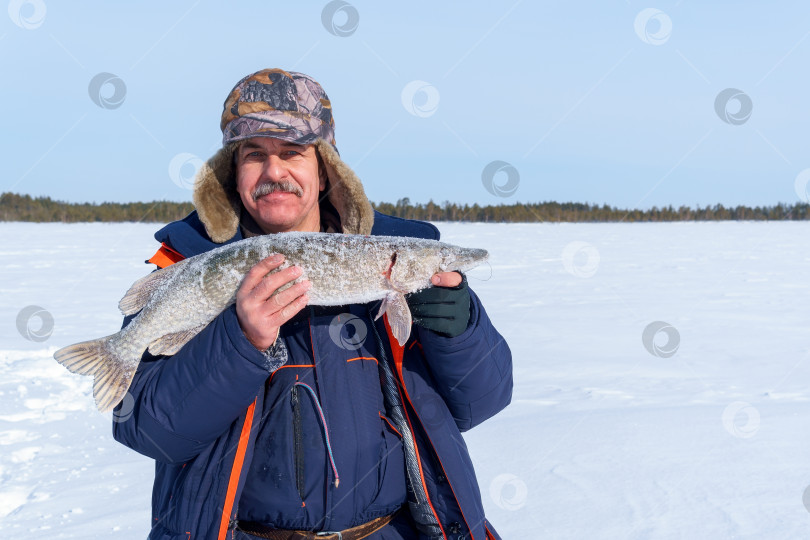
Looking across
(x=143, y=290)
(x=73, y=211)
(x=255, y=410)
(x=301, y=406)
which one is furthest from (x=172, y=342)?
(x=73, y=211)

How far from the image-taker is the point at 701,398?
553 cm

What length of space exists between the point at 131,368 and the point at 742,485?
11.8 ft

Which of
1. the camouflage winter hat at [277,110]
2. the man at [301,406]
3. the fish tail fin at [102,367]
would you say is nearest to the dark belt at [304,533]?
the man at [301,406]

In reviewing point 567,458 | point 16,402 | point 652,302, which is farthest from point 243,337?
point 652,302

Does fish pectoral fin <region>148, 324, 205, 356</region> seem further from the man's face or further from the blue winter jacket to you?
the man's face

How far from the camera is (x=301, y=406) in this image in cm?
239

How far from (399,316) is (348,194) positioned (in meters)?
0.88

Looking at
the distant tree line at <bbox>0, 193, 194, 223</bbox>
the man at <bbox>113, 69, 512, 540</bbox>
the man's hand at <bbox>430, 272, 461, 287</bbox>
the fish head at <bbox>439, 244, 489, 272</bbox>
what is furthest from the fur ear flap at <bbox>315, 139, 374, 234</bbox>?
the distant tree line at <bbox>0, 193, 194, 223</bbox>

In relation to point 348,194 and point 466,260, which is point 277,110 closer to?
point 348,194

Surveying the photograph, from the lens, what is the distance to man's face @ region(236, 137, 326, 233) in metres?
2.69

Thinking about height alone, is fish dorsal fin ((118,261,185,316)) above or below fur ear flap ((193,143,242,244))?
below

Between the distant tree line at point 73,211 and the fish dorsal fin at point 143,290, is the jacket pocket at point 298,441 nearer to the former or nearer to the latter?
the fish dorsal fin at point 143,290

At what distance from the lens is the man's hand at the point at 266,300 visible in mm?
2230

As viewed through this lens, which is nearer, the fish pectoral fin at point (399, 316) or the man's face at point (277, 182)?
the fish pectoral fin at point (399, 316)
